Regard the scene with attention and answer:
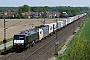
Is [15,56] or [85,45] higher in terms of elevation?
[85,45]

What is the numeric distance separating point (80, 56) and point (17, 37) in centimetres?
1805

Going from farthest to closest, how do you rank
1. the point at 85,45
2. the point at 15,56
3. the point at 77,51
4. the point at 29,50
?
1. the point at 29,50
2. the point at 15,56
3. the point at 85,45
4. the point at 77,51

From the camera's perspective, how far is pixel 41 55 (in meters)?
40.7

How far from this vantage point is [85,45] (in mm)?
31328

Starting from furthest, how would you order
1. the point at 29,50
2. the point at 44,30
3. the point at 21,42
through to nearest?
the point at 44,30
the point at 29,50
the point at 21,42

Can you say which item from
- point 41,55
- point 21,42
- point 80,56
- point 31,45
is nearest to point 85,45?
point 80,56

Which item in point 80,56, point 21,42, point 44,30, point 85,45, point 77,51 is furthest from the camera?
point 44,30

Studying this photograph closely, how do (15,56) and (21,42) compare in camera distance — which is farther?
(21,42)

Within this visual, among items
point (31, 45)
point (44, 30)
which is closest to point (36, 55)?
point (31, 45)

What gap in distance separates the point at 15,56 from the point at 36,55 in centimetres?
327

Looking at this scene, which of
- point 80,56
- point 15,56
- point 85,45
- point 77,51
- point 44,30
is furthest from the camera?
point 44,30

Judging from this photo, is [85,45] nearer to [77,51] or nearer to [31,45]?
[77,51]

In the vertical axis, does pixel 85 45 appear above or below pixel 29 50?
above

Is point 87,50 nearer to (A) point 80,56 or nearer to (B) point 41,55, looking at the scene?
(A) point 80,56
